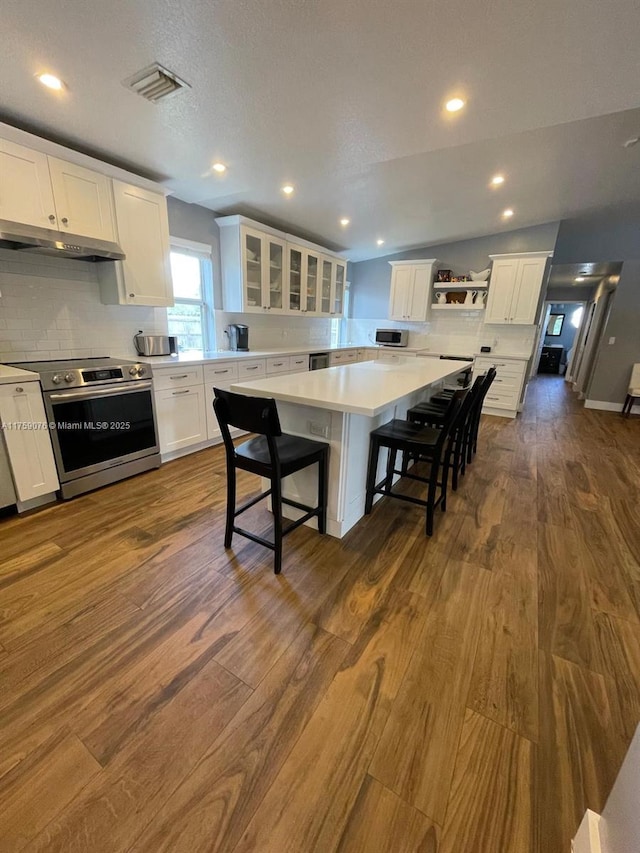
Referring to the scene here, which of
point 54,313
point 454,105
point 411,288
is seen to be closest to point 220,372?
point 54,313

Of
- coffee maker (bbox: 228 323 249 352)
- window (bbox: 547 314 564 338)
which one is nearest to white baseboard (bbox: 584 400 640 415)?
coffee maker (bbox: 228 323 249 352)

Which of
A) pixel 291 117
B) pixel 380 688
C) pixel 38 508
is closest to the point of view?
pixel 380 688

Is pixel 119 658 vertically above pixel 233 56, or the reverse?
pixel 233 56

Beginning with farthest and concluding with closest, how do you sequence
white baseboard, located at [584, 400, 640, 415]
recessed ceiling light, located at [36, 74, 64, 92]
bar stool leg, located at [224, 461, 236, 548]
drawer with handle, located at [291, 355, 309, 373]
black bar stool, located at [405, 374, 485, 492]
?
1. white baseboard, located at [584, 400, 640, 415]
2. drawer with handle, located at [291, 355, 309, 373]
3. black bar stool, located at [405, 374, 485, 492]
4. bar stool leg, located at [224, 461, 236, 548]
5. recessed ceiling light, located at [36, 74, 64, 92]

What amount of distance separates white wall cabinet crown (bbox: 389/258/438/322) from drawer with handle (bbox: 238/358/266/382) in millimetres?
3198

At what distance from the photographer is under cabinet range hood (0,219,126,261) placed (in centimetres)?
204

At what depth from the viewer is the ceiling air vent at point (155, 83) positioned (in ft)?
5.87

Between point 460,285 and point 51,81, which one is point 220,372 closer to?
point 51,81

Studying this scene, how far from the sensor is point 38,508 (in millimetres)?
2340

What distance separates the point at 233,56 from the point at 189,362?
78.9 inches

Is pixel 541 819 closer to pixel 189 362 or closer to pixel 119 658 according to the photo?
pixel 119 658

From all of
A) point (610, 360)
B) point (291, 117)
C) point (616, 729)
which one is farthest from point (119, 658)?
point (610, 360)

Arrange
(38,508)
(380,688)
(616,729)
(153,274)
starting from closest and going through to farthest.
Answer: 1. (616,729)
2. (380,688)
3. (38,508)
4. (153,274)

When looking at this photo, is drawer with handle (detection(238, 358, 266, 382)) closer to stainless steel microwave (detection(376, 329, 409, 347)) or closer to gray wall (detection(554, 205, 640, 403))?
stainless steel microwave (detection(376, 329, 409, 347))
